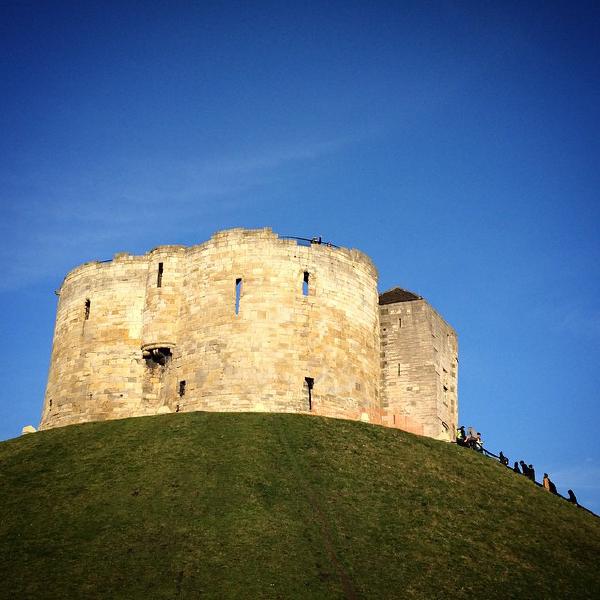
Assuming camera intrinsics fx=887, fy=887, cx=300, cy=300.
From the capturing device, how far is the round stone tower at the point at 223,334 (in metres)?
41.8

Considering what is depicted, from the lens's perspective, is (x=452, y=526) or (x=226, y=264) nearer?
(x=452, y=526)

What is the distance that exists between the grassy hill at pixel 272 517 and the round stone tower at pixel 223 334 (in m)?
2.35

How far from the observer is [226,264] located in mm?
44156

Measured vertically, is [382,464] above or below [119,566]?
above

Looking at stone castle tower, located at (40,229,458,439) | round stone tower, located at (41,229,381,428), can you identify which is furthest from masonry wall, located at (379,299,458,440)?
round stone tower, located at (41,229,381,428)

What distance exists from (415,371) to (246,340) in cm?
946

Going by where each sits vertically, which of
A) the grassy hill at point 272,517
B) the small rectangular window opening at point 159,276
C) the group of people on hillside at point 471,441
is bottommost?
the grassy hill at point 272,517

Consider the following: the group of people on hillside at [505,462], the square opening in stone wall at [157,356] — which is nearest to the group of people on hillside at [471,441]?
the group of people on hillside at [505,462]

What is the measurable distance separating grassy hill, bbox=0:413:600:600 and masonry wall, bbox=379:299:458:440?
13.1 ft

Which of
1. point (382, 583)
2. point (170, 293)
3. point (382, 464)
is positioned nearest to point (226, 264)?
point (170, 293)

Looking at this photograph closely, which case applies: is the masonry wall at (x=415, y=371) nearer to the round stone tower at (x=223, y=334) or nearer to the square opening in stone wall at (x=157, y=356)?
the round stone tower at (x=223, y=334)

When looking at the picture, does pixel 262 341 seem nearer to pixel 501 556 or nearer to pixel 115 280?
pixel 115 280

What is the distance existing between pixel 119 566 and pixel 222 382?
15.5 m

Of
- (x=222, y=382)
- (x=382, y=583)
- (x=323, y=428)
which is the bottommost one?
(x=382, y=583)
